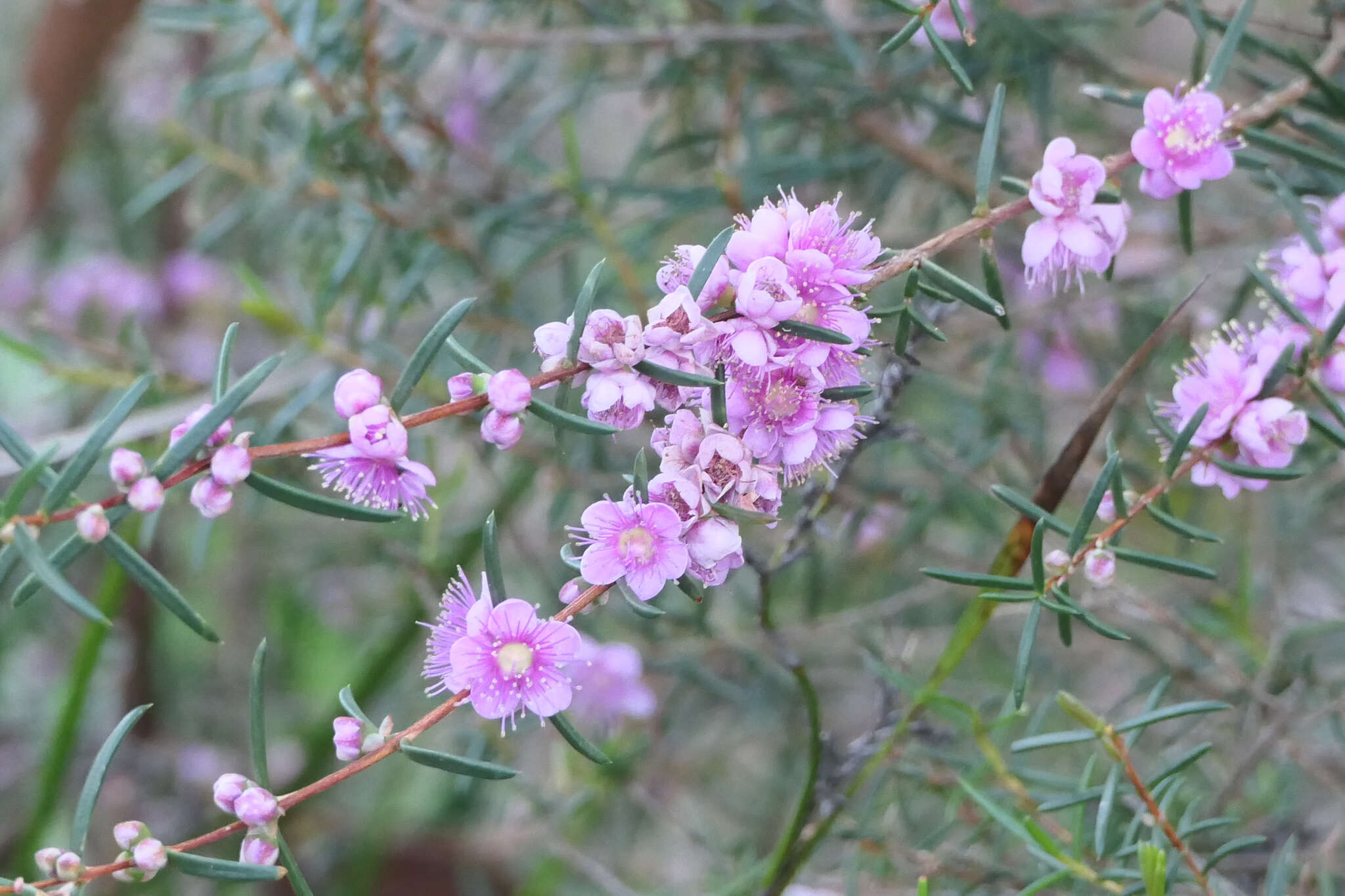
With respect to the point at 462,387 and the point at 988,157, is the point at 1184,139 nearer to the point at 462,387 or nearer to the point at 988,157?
the point at 988,157

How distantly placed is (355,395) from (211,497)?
82 mm

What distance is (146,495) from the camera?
19.1 inches

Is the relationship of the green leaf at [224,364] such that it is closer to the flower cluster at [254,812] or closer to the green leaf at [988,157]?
the flower cluster at [254,812]

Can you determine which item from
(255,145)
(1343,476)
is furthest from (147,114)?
(1343,476)

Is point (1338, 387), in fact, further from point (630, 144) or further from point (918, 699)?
point (630, 144)

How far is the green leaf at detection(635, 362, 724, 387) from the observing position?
501 millimetres

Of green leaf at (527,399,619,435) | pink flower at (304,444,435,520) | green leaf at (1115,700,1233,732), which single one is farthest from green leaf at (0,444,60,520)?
green leaf at (1115,700,1233,732)

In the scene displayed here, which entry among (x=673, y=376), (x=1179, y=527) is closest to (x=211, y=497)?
(x=673, y=376)

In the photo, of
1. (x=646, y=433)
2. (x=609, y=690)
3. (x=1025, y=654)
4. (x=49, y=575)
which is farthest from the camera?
(x=646, y=433)

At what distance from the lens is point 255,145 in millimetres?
1279

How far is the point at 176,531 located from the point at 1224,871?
1703mm

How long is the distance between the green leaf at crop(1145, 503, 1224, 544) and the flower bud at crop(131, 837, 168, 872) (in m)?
0.53

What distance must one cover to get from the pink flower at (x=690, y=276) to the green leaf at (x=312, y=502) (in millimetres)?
179

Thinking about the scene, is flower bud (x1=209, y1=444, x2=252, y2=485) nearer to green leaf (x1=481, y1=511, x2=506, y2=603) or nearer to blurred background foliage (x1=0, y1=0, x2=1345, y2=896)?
green leaf (x1=481, y1=511, x2=506, y2=603)
